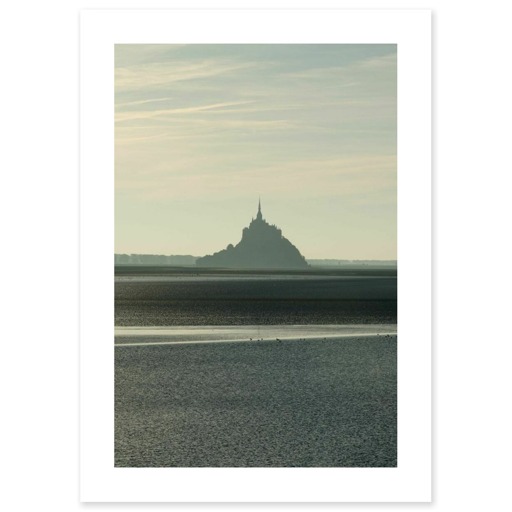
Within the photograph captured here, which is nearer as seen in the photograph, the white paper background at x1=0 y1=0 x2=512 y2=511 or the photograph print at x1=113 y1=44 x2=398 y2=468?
the white paper background at x1=0 y1=0 x2=512 y2=511

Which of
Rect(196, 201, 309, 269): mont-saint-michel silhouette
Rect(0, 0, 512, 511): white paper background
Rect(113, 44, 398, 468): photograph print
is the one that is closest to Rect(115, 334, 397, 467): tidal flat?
Rect(113, 44, 398, 468): photograph print

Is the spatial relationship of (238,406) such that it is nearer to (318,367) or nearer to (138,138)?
(318,367)

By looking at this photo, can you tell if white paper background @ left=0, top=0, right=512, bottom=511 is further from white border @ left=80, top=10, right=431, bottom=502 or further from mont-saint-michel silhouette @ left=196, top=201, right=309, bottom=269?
mont-saint-michel silhouette @ left=196, top=201, right=309, bottom=269

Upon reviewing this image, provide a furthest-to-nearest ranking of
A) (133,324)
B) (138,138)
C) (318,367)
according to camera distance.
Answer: (138,138), (133,324), (318,367)
